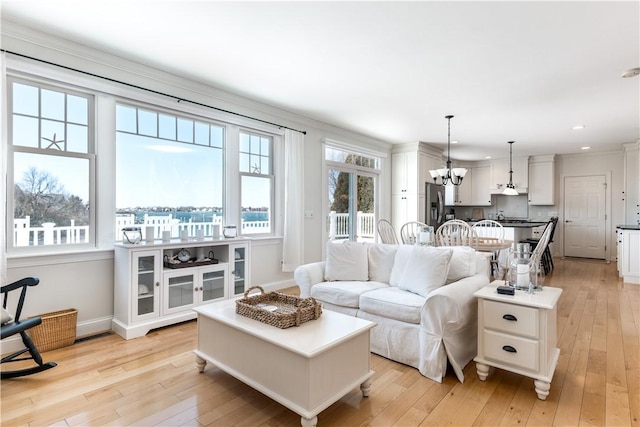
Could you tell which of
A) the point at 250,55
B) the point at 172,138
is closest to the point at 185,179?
the point at 172,138

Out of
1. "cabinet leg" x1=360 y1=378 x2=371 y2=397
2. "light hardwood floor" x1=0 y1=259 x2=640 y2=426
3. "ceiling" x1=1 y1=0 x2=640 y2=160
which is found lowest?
"light hardwood floor" x1=0 y1=259 x2=640 y2=426

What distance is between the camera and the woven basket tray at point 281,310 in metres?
1.97

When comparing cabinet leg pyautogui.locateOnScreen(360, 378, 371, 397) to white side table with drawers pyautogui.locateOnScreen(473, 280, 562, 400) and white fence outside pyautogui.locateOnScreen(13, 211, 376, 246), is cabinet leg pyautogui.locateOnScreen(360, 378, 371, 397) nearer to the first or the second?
white side table with drawers pyautogui.locateOnScreen(473, 280, 562, 400)

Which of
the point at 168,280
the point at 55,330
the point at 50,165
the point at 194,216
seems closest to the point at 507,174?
the point at 194,216

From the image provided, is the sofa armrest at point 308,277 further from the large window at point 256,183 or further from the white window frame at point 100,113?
the white window frame at point 100,113

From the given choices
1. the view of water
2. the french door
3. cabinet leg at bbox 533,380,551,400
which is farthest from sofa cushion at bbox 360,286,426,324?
the french door

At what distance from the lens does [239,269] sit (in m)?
3.88

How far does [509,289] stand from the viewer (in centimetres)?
220

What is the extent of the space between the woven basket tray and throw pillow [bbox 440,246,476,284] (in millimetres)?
1279

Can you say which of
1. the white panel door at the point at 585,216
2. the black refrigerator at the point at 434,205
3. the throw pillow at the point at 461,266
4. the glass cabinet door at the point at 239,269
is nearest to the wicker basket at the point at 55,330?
the glass cabinet door at the point at 239,269

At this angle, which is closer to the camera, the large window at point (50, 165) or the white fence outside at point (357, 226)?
the large window at point (50, 165)

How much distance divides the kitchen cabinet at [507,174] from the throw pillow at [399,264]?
6.45 meters

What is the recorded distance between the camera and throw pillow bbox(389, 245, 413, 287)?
9.67ft

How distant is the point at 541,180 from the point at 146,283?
8447 mm
